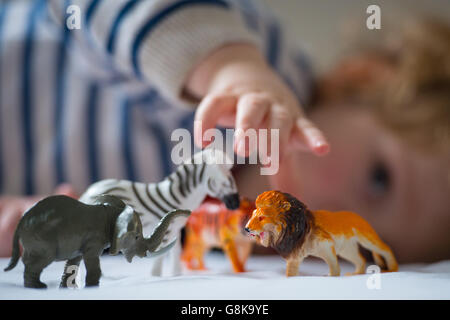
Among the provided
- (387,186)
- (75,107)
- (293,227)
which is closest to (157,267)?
(293,227)

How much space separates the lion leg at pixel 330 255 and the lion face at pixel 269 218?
0.04 m

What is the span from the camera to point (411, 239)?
0.79m

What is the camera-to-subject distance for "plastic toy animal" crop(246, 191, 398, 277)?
32cm

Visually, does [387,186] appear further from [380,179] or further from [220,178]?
[220,178]

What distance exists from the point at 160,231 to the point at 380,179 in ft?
2.06

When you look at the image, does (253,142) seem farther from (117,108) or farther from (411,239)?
(117,108)

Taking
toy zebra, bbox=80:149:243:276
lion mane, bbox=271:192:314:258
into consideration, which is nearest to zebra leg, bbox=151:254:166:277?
toy zebra, bbox=80:149:243:276

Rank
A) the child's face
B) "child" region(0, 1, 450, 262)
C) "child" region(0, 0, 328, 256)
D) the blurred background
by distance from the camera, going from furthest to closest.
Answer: the blurred background → "child" region(0, 0, 328, 256) → the child's face → "child" region(0, 1, 450, 262)

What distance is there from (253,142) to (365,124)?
23.3 inches

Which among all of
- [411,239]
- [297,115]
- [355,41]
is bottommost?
[411,239]

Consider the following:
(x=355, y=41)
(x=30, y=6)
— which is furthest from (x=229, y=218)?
(x=355, y=41)

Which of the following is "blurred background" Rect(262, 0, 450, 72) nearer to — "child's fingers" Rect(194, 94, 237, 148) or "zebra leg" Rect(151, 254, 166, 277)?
"child's fingers" Rect(194, 94, 237, 148)

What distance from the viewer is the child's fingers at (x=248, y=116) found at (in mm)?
367

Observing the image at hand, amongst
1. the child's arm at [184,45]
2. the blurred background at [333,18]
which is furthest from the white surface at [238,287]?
the blurred background at [333,18]
